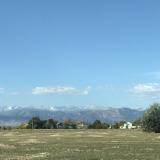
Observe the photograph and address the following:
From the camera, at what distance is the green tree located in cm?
11038

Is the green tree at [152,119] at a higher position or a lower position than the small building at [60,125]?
lower

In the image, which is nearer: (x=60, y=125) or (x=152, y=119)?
(x=152, y=119)

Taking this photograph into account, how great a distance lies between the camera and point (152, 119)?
362 ft

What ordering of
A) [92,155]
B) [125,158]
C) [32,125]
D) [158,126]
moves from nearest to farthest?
[125,158], [92,155], [158,126], [32,125]

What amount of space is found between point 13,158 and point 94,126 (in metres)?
149

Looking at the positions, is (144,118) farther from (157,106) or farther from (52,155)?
(52,155)

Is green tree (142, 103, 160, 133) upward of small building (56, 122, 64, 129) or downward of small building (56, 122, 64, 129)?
downward

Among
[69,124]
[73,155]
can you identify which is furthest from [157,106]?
[69,124]

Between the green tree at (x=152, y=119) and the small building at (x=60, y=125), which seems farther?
the small building at (x=60, y=125)

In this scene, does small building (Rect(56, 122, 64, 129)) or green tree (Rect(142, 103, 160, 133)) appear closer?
green tree (Rect(142, 103, 160, 133))

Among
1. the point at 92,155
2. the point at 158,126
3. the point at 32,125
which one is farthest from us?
the point at 32,125

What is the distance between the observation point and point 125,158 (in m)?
41.3

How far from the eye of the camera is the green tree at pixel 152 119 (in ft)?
362

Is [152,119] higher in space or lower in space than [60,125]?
lower
